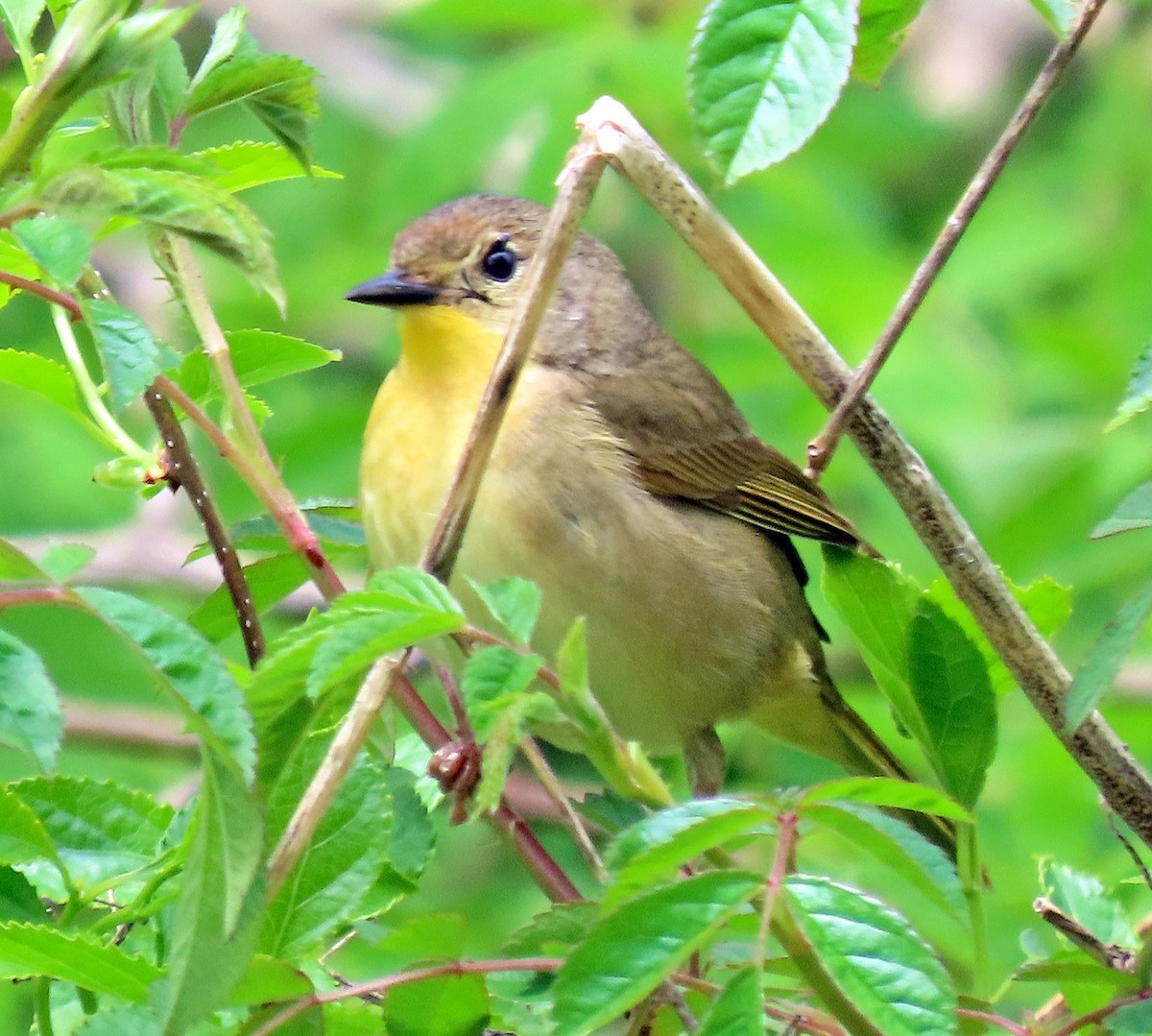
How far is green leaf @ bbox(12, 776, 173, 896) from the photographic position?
5.33 feet

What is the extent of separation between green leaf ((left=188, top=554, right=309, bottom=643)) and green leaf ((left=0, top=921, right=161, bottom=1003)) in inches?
24.8

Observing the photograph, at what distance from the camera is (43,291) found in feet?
4.87

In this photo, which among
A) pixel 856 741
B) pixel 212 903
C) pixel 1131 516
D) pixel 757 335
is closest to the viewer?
pixel 212 903

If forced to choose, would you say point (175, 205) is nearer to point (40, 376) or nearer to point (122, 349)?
point (122, 349)

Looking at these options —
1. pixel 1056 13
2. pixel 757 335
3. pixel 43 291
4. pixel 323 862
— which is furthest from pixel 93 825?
pixel 757 335

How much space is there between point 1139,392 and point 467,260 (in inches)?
79.0

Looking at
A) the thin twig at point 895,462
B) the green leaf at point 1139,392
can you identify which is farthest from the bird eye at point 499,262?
the green leaf at point 1139,392

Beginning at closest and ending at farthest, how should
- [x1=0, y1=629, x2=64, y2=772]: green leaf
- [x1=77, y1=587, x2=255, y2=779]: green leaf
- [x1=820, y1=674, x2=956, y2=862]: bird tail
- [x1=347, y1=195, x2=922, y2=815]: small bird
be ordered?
[x1=77, y1=587, x2=255, y2=779]: green leaf < [x1=0, y1=629, x2=64, y2=772]: green leaf < [x1=347, y1=195, x2=922, y2=815]: small bird < [x1=820, y1=674, x2=956, y2=862]: bird tail

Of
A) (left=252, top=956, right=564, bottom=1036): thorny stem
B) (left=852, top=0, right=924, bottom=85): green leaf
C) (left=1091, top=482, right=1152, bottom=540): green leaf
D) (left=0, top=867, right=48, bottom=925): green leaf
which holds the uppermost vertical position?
(left=852, top=0, right=924, bottom=85): green leaf

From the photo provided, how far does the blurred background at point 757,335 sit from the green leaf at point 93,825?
1.85 m

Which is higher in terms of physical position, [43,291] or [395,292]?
[395,292]

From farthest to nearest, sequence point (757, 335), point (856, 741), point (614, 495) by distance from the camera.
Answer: point (757, 335), point (856, 741), point (614, 495)

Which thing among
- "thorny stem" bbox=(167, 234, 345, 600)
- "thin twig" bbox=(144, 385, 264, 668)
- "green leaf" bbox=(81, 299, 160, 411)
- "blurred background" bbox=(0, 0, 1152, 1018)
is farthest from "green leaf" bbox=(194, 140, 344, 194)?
"blurred background" bbox=(0, 0, 1152, 1018)

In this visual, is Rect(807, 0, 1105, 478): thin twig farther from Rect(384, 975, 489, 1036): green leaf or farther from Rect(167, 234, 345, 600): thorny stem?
Rect(384, 975, 489, 1036): green leaf
